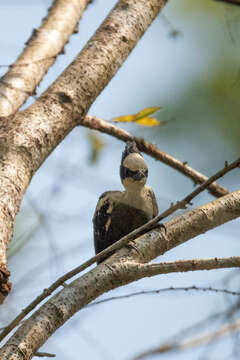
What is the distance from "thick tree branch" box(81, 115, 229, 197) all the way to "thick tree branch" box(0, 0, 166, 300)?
0.63m

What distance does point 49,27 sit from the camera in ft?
12.9

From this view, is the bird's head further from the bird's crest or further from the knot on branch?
the knot on branch

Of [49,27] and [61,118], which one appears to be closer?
[61,118]

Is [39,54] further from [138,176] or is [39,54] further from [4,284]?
[4,284]

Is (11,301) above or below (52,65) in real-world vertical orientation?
below

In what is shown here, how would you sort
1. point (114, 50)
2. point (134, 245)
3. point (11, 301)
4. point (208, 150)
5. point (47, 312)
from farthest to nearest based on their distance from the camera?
point (114, 50) → point (134, 245) → point (11, 301) → point (47, 312) → point (208, 150)

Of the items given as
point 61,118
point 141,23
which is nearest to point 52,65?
point 141,23

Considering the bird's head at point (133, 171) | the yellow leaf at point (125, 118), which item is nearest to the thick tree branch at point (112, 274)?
the yellow leaf at point (125, 118)

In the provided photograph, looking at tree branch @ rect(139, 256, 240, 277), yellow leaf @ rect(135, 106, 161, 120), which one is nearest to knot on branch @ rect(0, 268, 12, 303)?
tree branch @ rect(139, 256, 240, 277)

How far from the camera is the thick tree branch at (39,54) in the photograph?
10.8 feet

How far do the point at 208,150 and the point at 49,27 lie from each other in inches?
94.1

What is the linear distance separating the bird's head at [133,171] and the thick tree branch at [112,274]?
36.7 inches

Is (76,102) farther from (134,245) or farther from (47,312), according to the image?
(47,312)

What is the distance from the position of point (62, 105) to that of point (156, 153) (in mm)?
1103
